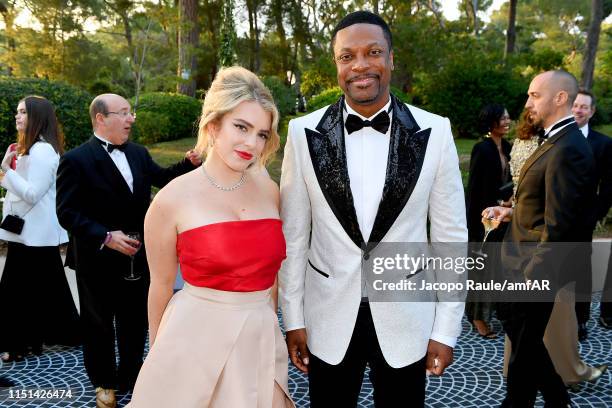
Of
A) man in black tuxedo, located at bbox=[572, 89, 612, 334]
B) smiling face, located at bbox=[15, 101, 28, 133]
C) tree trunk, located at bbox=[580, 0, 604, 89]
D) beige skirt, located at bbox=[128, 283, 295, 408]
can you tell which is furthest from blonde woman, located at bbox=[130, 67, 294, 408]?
tree trunk, located at bbox=[580, 0, 604, 89]

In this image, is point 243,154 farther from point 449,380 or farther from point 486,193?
point 486,193

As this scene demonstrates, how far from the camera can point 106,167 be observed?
12.7ft

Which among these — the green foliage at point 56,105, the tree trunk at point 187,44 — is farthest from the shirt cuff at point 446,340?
the tree trunk at point 187,44

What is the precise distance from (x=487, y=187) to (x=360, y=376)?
335 cm

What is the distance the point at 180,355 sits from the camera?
7.81 ft

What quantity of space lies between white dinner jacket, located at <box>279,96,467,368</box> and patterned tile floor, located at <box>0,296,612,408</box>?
172cm

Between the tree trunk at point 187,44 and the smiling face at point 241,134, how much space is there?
550 inches

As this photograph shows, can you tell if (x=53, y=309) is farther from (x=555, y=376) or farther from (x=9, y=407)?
(x=555, y=376)

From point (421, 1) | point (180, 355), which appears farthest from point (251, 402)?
point (421, 1)

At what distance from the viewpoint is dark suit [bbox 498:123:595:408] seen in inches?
128

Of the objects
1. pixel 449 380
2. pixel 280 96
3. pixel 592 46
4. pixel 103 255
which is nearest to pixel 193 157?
pixel 103 255

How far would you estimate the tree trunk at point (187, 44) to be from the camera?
56.7 ft

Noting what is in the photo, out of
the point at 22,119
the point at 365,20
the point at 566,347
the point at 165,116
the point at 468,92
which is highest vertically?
the point at 468,92

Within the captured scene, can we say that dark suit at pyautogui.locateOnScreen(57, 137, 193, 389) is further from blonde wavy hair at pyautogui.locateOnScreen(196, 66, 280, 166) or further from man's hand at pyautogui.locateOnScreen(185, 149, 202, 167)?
blonde wavy hair at pyautogui.locateOnScreen(196, 66, 280, 166)
